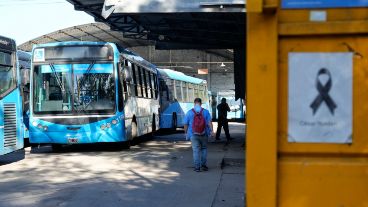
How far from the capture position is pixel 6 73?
1353 centimetres

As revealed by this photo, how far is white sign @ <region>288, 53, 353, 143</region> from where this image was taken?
3.17 metres

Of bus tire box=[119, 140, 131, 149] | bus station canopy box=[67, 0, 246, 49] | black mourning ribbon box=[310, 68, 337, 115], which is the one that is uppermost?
bus station canopy box=[67, 0, 246, 49]

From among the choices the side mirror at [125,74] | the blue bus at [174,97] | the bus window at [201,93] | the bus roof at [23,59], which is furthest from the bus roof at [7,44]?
the bus window at [201,93]

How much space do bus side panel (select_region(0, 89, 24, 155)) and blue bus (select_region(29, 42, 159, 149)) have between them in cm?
211

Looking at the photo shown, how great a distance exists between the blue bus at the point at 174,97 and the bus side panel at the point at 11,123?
1113cm

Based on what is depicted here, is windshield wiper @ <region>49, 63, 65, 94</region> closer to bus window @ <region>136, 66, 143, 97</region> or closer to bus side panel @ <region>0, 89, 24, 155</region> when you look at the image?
bus side panel @ <region>0, 89, 24, 155</region>

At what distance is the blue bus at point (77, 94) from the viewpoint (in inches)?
631

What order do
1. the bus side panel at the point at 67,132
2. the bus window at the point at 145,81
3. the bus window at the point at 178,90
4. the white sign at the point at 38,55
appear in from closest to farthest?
1. the bus side panel at the point at 67,132
2. the white sign at the point at 38,55
3. the bus window at the point at 145,81
4. the bus window at the point at 178,90

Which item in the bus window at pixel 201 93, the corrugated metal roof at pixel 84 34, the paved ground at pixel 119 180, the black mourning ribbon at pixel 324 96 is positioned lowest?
the paved ground at pixel 119 180

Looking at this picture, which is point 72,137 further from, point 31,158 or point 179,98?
point 179,98

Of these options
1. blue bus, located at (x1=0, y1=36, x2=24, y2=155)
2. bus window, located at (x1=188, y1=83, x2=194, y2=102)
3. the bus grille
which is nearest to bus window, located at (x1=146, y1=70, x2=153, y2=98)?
bus window, located at (x1=188, y1=83, x2=194, y2=102)

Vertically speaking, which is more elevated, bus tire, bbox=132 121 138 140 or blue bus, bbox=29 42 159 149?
blue bus, bbox=29 42 159 149

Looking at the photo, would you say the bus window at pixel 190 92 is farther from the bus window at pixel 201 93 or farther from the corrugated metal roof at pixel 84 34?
the corrugated metal roof at pixel 84 34

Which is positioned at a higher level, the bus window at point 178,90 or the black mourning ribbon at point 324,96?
the bus window at point 178,90
